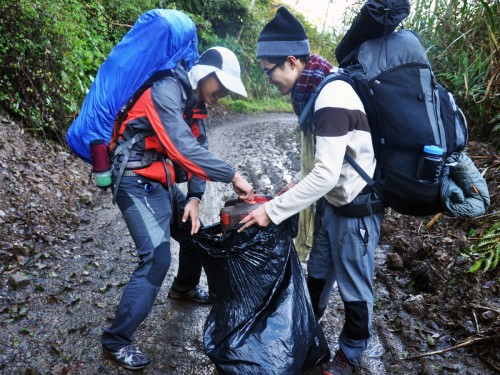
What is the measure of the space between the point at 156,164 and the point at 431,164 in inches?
66.1

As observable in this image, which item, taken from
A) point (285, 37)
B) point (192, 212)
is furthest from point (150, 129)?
point (285, 37)

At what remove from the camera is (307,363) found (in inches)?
96.0

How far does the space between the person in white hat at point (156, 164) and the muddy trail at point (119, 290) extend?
42 cm

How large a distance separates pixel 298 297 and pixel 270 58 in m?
1.44

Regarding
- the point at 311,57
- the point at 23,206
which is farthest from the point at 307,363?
the point at 23,206

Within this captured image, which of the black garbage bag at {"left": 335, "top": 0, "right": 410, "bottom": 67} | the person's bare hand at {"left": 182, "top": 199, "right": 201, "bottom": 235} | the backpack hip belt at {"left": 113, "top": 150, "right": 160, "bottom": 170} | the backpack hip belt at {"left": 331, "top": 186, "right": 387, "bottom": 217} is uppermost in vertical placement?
the black garbage bag at {"left": 335, "top": 0, "right": 410, "bottom": 67}

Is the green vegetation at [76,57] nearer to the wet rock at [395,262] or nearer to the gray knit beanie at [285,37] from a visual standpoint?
the wet rock at [395,262]

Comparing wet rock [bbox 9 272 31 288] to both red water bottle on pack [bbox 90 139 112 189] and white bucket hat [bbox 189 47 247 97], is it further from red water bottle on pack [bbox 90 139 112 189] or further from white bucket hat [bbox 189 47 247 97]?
white bucket hat [bbox 189 47 247 97]

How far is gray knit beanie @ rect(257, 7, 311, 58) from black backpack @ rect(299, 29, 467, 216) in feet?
0.93

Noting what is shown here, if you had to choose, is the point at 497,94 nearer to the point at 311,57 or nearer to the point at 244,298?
the point at 311,57

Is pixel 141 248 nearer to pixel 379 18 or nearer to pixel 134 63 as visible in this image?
pixel 134 63

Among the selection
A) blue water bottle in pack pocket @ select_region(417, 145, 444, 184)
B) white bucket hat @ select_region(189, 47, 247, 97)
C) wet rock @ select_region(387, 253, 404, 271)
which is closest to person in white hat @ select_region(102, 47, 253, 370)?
Answer: white bucket hat @ select_region(189, 47, 247, 97)

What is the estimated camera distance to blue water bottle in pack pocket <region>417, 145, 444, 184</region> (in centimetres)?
217

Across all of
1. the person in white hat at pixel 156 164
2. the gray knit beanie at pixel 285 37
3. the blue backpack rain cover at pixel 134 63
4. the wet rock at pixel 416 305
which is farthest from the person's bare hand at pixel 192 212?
the wet rock at pixel 416 305
